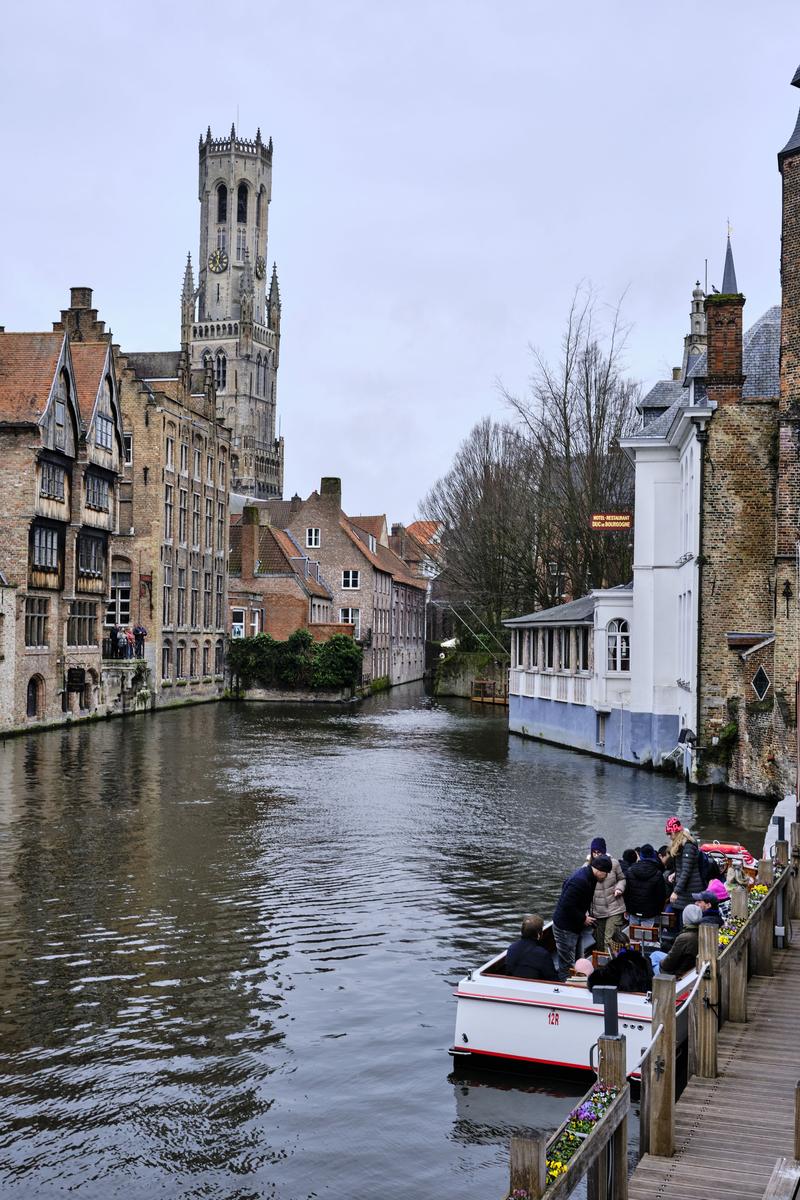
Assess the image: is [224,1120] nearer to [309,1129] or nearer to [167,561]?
[309,1129]

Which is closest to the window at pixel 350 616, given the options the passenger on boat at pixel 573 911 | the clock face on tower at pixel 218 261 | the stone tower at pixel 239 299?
the passenger on boat at pixel 573 911

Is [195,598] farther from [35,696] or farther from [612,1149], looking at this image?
[612,1149]

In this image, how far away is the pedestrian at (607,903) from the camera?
12.5 metres

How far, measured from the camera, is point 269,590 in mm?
67625

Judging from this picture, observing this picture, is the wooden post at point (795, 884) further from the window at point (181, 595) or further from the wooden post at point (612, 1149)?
the window at point (181, 595)

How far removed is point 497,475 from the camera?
6250 centimetres

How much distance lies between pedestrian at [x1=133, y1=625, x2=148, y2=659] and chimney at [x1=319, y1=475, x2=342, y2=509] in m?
20.7

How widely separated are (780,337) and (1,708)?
962 inches

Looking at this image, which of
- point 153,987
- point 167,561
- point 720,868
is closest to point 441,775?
point 720,868

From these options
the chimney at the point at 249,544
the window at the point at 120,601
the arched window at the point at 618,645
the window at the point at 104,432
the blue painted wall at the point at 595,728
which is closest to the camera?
the blue painted wall at the point at 595,728

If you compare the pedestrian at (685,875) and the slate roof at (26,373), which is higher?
the slate roof at (26,373)

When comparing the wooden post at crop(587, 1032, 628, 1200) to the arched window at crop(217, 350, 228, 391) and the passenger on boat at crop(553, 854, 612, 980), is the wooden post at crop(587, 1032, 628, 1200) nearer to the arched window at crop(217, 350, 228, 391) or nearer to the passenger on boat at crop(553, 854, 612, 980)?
the passenger on boat at crop(553, 854, 612, 980)

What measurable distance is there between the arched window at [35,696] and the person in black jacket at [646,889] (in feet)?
100

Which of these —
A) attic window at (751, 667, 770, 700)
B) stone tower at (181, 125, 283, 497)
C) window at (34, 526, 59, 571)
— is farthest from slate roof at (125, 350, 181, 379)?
stone tower at (181, 125, 283, 497)
